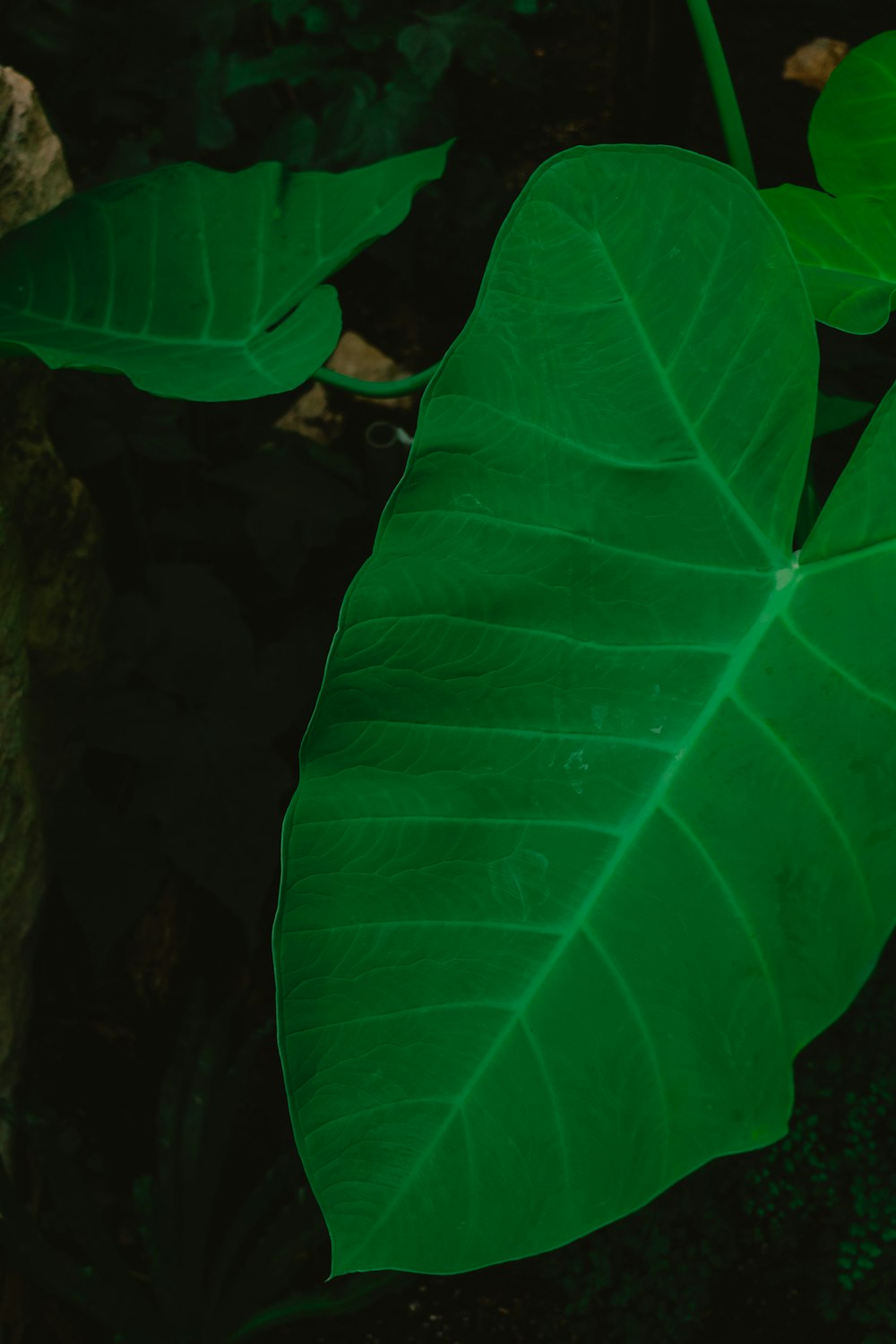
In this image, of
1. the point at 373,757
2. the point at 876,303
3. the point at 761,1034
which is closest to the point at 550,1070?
→ the point at 761,1034

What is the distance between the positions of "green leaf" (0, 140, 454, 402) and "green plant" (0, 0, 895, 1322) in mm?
335

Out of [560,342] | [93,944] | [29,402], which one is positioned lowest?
[93,944]

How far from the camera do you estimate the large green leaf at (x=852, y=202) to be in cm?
93

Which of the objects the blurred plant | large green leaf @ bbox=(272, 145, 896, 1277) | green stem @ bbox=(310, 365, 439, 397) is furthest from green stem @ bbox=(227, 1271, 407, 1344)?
green stem @ bbox=(310, 365, 439, 397)

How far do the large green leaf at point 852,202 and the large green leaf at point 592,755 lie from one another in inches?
7.4

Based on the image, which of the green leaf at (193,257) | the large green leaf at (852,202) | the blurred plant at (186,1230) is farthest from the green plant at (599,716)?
the blurred plant at (186,1230)

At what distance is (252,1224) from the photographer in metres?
1.46

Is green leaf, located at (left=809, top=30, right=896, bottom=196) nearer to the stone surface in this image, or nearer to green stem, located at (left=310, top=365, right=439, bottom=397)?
green stem, located at (left=310, top=365, right=439, bottom=397)

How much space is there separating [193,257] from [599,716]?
71 cm

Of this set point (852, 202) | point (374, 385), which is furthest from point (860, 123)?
point (374, 385)

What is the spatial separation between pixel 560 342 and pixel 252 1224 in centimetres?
128

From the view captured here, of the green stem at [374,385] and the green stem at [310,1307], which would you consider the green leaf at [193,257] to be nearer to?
the green stem at [374,385]

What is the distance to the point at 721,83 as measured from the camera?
108cm

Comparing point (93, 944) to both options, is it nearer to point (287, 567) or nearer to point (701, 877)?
point (287, 567)
